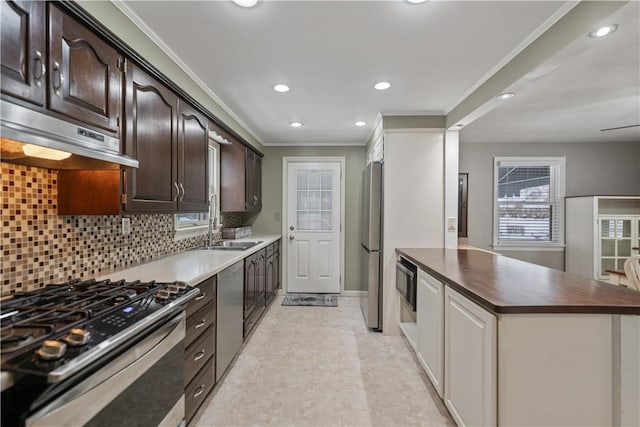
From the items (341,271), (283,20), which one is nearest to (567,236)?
(341,271)

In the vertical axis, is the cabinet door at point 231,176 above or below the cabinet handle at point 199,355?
above

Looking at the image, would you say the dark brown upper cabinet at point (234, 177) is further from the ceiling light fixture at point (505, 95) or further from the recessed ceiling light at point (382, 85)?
the ceiling light fixture at point (505, 95)

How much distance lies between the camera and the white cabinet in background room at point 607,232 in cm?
405

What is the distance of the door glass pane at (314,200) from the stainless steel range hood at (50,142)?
3.40 meters

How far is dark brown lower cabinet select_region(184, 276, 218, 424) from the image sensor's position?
174 cm

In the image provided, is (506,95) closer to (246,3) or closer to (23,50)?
(246,3)

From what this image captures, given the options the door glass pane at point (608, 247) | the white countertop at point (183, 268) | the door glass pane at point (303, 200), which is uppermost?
the door glass pane at point (303, 200)

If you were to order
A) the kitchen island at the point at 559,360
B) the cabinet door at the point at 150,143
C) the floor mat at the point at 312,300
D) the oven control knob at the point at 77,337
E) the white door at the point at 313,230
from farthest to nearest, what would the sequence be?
the white door at the point at 313,230
the floor mat at the point at 312,300
the cabinet door at the point at 150,143
the kitchen island at the point at 559,360
the oven control knob at the point at 77,337

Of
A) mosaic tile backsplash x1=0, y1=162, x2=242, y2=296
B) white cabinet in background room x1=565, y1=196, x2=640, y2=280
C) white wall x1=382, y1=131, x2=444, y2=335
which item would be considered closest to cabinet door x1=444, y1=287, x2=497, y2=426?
white wall x1=382, y1=131, x2=444, y2=335

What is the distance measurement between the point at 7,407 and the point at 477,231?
512cm

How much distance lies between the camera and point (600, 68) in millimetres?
2324

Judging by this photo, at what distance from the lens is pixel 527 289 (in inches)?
63.1

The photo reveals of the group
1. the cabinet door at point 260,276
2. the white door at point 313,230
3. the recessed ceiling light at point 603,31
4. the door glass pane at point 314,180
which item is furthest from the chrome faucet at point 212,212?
the recessed ceiling light at point 603,31

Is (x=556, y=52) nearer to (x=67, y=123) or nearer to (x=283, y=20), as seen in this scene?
(x=283, y=20)
